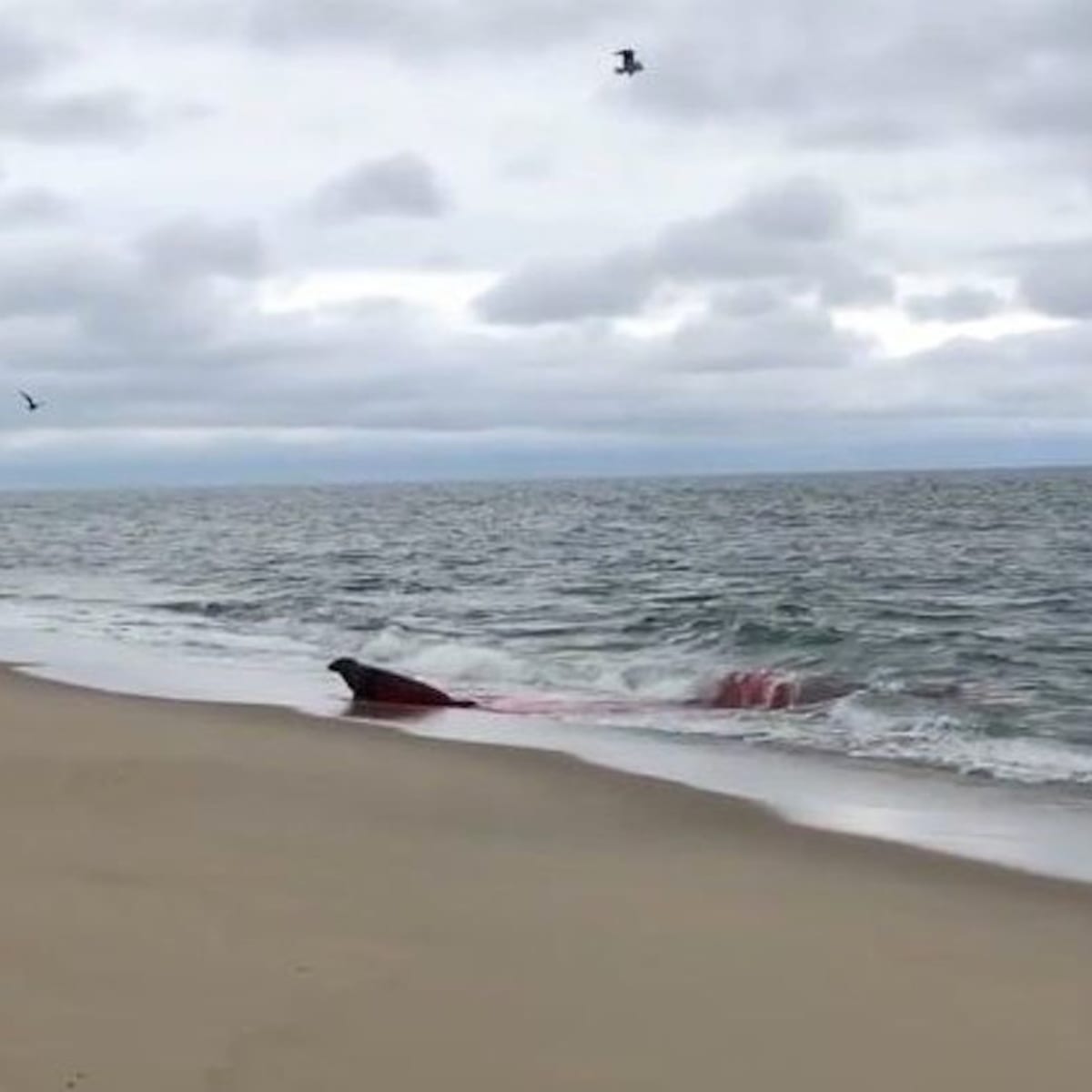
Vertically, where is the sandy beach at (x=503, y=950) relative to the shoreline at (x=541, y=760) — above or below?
above

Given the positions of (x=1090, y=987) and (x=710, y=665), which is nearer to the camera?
(x=1090, y=987)

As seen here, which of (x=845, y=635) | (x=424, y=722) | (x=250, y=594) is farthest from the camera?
(x=250, y=594)

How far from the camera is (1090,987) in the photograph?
541 cm

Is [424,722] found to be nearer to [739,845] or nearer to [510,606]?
[739,845]

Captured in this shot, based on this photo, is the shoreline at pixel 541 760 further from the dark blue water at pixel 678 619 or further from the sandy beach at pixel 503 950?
the dark blue water at pixel 678 619

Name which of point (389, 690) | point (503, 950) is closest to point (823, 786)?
point (503, 950)

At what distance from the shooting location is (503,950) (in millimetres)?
5602

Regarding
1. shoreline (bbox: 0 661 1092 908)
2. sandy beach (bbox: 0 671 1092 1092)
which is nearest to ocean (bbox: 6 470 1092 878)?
shoreline (bbox: 0 661 1092 908)

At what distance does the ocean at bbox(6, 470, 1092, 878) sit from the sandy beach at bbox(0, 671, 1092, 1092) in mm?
1459

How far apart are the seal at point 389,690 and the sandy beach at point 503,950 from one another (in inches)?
219

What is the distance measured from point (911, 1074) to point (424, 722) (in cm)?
930

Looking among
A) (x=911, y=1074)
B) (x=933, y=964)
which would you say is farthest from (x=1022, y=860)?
(x=911, y=1074)

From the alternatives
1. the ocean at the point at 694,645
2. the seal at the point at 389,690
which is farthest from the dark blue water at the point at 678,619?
the seal at the point at 389,690

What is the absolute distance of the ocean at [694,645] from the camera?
10734 millimetres
